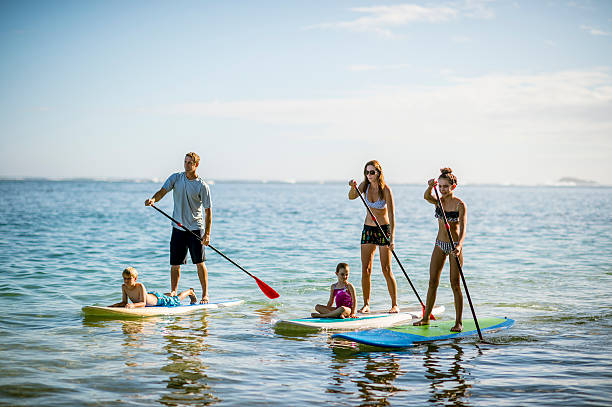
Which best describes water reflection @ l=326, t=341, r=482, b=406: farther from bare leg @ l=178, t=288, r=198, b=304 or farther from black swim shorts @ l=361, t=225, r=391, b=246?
bare leg @ l=178, t=288, r=198, b=304

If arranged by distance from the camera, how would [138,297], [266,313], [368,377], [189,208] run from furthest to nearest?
[266,313], [189,208], [138,297], [368,377]

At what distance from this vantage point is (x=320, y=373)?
6062mm

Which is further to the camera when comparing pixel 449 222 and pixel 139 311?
pixel 139 311

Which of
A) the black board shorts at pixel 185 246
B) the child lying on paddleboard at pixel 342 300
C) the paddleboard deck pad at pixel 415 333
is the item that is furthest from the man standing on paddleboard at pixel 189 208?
the paddleboard deck pad at pixel 415 333

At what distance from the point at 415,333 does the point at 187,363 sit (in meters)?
2.84

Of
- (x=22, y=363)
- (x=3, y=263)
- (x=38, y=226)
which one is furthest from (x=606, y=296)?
(x=38, y=226)

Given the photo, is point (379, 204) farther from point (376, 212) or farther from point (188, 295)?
point (188, 295)

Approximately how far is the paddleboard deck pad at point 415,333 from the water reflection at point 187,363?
1.69m

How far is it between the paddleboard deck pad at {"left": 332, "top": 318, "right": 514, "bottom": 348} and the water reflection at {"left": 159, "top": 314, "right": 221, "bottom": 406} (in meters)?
1.69

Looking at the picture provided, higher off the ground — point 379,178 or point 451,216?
point 379,178

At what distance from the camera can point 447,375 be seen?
237 inches

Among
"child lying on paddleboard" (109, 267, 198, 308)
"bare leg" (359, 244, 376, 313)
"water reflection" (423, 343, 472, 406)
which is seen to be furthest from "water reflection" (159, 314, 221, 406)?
"bare leg" (359, 244, 376, 313)

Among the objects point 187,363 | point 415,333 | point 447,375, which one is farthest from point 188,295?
point 447,375

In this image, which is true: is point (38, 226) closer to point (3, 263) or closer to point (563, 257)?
point (3, 263)
